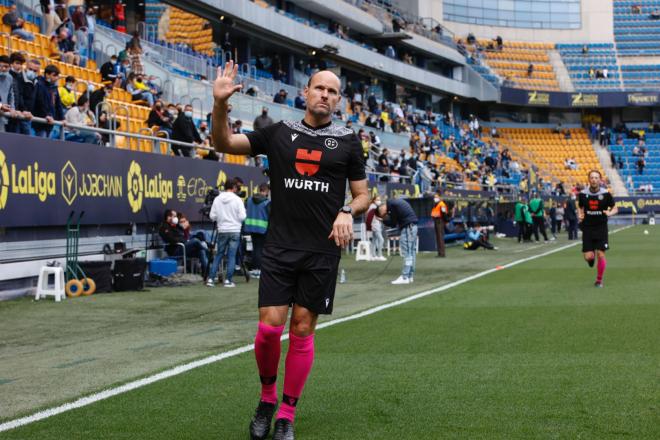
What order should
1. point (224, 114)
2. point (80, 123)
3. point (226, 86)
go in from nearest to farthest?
point (226, 86) → point (224, 114) → point (80, 123)

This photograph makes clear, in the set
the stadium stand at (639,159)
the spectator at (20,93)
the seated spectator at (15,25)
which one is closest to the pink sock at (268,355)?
the spectator at (20,93)

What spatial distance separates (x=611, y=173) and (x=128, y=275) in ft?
198

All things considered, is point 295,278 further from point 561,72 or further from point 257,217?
point 561,72

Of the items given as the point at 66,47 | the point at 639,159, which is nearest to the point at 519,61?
the point at 639,159

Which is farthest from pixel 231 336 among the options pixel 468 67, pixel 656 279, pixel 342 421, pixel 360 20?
pixel 468 67

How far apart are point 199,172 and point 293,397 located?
16068 millimetres

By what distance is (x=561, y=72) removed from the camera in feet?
261

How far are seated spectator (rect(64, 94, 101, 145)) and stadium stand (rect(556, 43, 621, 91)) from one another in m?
67.0

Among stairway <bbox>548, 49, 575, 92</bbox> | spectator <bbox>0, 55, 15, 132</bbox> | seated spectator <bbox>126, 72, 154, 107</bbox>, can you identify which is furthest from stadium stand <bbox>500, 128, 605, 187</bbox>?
spectator <bbox>0, 55, 15, 132</bbox>

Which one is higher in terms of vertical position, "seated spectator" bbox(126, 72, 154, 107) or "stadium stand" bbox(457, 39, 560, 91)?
→ "stadium stand" bbox(457, 39, 560, 91)

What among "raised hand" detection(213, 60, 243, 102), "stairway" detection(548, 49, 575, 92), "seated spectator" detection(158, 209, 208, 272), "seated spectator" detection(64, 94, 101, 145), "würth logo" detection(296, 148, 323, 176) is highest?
"stairway" detection(548, 49, 575, 92)

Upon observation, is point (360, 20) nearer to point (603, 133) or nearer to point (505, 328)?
point (603, 133)

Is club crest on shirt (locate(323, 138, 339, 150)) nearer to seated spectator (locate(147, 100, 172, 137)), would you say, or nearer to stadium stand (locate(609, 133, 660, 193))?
seated spectator (locate(147, 100, 172, 137))

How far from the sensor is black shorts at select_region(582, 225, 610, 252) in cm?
1650
